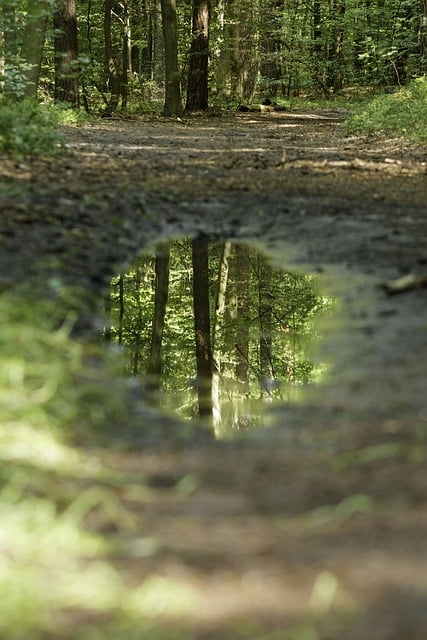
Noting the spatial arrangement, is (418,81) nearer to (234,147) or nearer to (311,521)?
(234,147)

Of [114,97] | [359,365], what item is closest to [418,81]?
[114,97]

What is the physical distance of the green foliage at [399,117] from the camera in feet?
56.6

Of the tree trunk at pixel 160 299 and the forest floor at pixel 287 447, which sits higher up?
the forest floor at pixel 287 447

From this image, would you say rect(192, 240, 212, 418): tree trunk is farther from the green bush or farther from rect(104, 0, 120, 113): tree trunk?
rect(104, 0, 120, 113): tree trunk

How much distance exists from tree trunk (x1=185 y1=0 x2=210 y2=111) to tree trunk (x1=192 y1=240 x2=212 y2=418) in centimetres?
1960

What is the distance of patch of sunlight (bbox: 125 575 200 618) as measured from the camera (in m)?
2.48

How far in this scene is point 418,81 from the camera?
2039 cm

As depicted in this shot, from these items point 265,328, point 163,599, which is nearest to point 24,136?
point 265,328

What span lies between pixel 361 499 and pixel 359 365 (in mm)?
1762

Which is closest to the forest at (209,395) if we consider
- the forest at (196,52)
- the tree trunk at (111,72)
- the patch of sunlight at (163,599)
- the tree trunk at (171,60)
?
the patch of sunlight at (163,599)

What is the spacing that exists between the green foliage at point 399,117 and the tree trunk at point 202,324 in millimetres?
9087

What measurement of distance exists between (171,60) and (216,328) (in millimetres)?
19415

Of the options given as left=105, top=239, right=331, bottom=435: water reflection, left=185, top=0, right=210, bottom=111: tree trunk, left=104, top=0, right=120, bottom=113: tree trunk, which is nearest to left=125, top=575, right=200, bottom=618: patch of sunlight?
left=105, top=239, right=331, bottom=435: water reflection

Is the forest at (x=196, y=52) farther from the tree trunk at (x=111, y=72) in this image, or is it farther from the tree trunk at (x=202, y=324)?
the tree trunk at (x=202, y=324)
